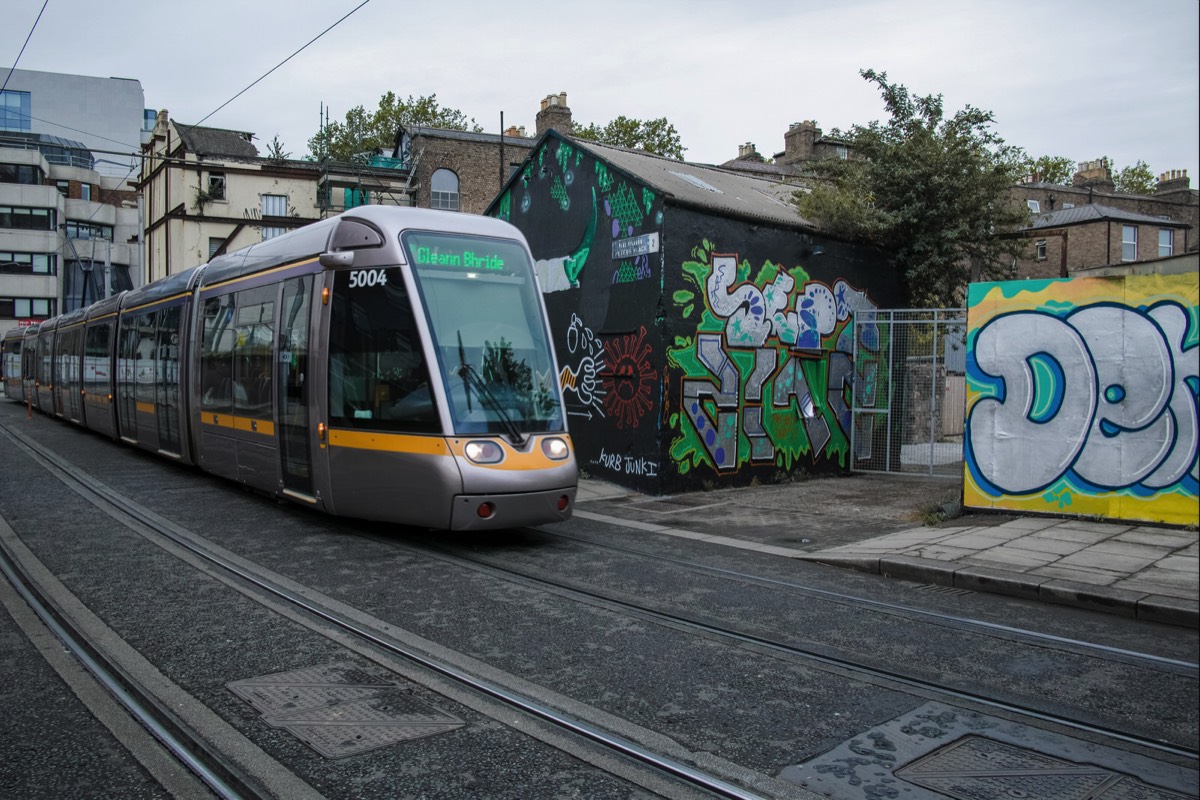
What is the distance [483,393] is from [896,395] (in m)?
9.88

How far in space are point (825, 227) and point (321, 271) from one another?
9.89 meters

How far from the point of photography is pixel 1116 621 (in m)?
6.37

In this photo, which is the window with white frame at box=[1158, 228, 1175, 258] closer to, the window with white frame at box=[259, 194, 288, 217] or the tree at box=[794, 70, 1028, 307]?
the tree at box=[794, 70, 1028, 307]

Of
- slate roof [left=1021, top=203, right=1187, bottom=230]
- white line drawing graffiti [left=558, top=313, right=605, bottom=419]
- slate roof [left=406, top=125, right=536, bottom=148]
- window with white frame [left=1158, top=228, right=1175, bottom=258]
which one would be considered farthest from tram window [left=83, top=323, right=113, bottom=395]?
window with white frame [left=1158, top=228, right=1175, bottom=258]

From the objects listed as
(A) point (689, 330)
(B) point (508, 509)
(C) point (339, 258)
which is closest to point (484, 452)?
(B) point (508, 509)

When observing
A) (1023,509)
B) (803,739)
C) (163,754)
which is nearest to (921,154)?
(1023,509)

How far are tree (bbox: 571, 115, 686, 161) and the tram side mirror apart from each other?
43167 millimetres

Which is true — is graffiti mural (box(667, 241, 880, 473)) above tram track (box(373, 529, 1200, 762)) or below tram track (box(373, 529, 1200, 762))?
above

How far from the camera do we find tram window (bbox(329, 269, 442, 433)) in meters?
8.15

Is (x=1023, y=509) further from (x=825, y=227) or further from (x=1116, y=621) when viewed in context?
(x=825, y=227)

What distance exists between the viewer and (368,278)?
8.54 metres

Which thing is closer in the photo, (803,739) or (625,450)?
(803,739)

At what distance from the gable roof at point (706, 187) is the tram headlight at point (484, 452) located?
20.8 ft

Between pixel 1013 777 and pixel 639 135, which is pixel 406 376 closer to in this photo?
pixel 1013 777
